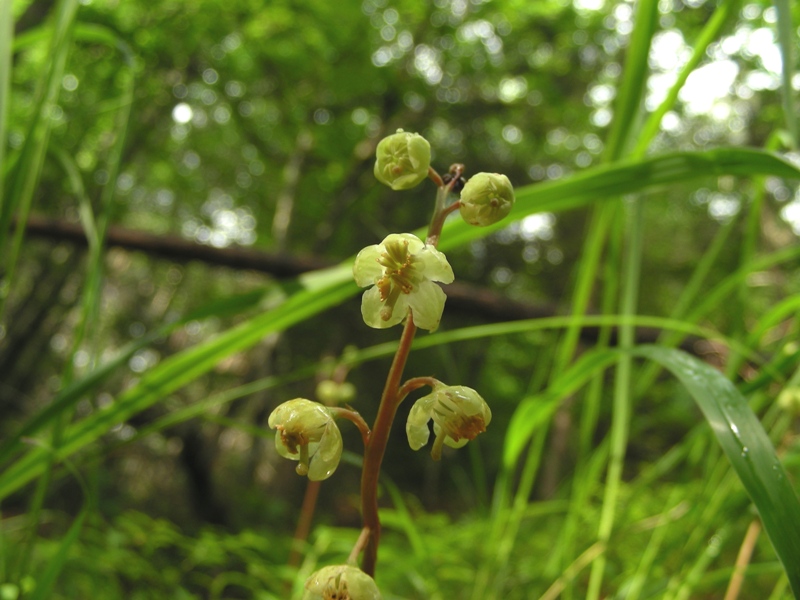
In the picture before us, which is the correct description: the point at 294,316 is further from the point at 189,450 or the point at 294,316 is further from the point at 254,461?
the point at 254,461

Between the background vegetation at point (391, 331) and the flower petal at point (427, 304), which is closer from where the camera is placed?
the flower petal at point (427, 304)

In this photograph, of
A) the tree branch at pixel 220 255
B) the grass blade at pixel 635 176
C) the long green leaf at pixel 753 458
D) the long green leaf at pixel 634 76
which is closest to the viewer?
the long green leaf at pixel 753 458

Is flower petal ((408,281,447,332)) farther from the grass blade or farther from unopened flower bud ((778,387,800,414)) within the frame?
unopened flower bud ((778,387,800,414))

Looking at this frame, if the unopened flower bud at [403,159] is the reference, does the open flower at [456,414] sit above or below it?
below

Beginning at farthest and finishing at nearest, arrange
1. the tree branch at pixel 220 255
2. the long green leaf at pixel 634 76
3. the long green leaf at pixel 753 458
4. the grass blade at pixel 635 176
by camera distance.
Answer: the tree branch at pixel 220 255, the long green leaf at pixel 634 76, the grass blade at pixel 635 176, the long green leaf at pixel 753 458

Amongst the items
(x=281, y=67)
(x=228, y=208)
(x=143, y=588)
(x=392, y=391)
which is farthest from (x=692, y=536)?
(x=228, y=208)

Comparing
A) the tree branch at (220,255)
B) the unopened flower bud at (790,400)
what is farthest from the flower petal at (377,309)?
the tree branch at (220,255)

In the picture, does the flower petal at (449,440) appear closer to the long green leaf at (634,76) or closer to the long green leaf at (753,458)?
the long green leaf at (753,458)

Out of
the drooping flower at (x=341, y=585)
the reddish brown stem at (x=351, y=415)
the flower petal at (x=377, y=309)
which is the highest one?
the flower petal at (x=377, y=309)

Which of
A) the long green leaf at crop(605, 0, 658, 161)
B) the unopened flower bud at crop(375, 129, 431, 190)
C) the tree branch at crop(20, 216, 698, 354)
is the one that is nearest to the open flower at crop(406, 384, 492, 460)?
the unopened flower bud at crop(375, 129, 431, 190)
